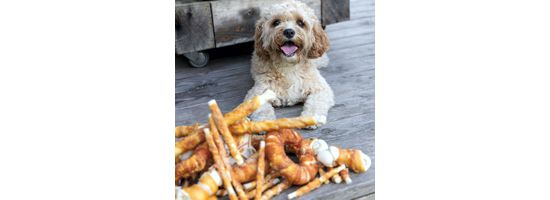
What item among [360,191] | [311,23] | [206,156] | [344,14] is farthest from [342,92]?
[206,156]

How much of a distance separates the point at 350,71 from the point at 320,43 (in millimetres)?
389

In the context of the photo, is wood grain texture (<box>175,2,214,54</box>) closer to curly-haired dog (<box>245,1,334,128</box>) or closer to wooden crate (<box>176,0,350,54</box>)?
wooden crate (<box>176,0,350,54</box>)

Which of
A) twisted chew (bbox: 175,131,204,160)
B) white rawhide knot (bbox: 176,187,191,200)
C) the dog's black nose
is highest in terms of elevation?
the dog's black nose

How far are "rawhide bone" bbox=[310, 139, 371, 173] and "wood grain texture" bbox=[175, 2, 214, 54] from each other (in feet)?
3.14

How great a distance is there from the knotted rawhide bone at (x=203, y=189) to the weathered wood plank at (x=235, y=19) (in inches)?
40.6

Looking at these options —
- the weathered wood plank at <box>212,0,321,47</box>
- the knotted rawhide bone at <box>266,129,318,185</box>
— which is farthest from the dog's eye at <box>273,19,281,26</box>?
the knotted rawhide bone at <box>266,129,318,185</box>

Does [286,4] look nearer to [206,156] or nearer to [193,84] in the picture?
[193,84]

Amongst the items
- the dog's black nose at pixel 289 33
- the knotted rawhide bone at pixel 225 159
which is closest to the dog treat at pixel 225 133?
the knotted rawhide bone at pixel 225 159

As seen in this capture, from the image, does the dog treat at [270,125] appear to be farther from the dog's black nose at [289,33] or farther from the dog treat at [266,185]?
the dog's black nose at [289,33]

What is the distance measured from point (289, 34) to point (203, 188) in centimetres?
76

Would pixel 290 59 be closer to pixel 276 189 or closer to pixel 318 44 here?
pixel 318 44

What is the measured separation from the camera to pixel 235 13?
2361 millimetres

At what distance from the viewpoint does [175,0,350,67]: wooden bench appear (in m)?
2.27

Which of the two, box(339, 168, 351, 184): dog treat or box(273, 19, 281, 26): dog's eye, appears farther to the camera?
box(273, 19, 281, 26): dog's eye
